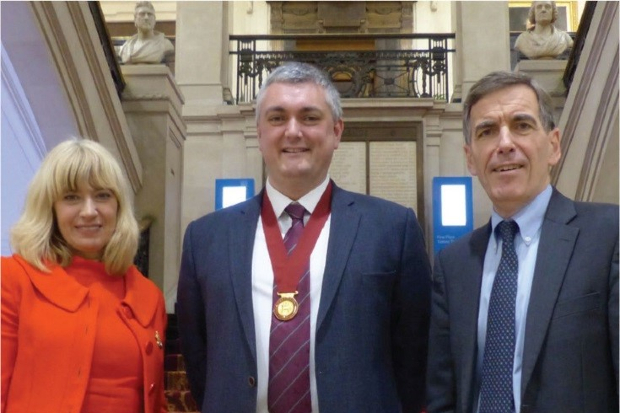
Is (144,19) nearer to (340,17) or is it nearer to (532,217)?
(532,217)

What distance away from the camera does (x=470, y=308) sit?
7.85ft

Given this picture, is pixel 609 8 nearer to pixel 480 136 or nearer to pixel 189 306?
pixel 480 136

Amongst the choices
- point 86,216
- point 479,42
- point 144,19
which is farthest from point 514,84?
point 479,42

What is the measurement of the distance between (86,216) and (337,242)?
0.82m

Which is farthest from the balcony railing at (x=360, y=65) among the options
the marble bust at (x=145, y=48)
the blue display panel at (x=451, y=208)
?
the marble bust at (x=145, y=48)

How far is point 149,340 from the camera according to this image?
260cm

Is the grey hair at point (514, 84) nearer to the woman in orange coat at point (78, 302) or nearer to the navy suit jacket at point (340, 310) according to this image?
the navy suit jacket at point (340, 310)

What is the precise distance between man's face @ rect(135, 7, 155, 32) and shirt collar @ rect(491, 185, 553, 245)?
7110 millimetres

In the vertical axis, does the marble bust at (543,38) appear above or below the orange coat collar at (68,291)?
above

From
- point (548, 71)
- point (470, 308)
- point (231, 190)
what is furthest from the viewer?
point (231, 190)

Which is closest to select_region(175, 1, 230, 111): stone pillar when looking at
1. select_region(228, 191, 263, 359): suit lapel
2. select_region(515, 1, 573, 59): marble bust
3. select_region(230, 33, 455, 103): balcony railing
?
select_region(230, 33, 455, 103): balcony railing

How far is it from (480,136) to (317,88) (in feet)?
1.90

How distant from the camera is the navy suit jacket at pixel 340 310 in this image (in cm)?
246

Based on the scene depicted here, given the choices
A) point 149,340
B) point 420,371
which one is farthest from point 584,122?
point 149,340
